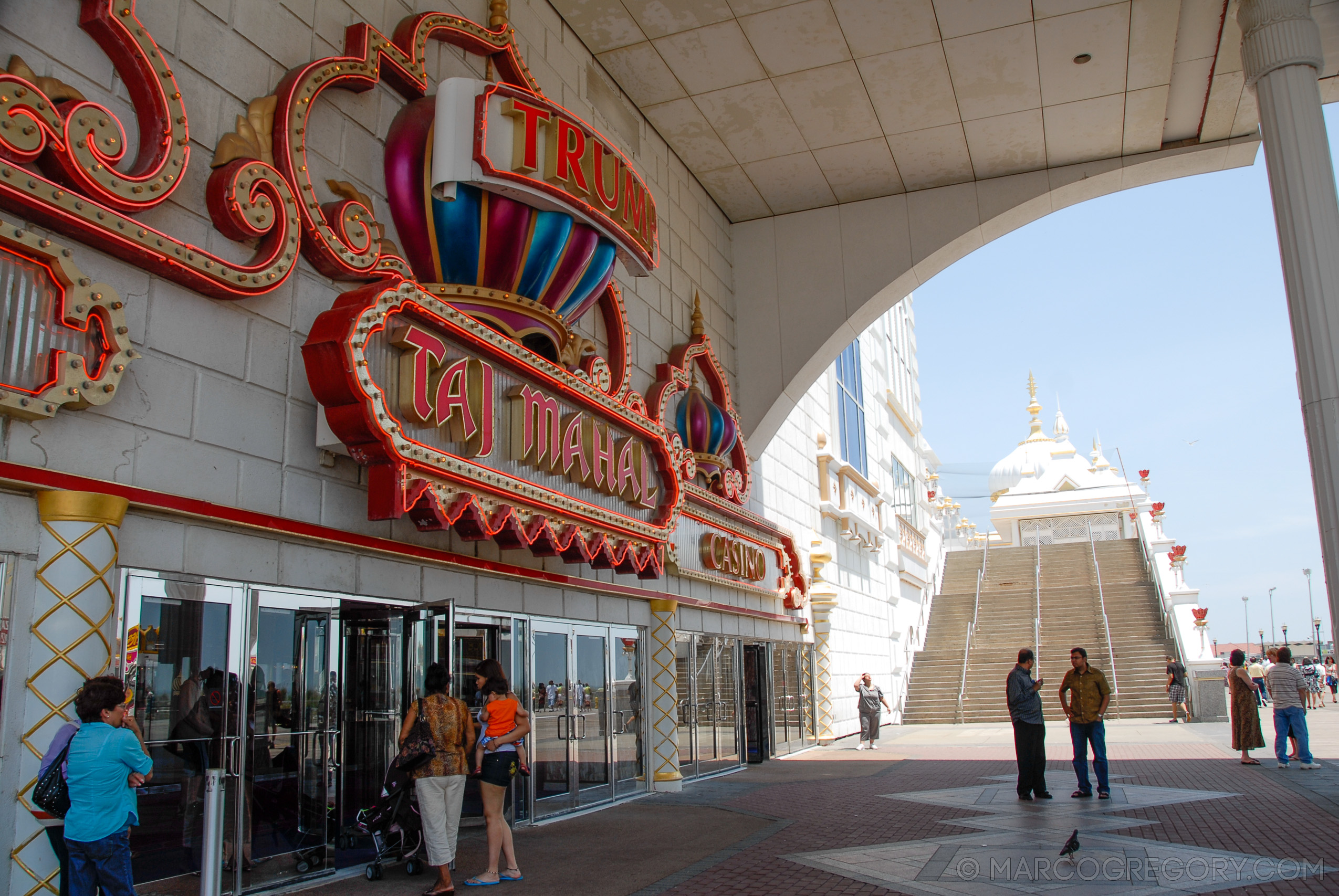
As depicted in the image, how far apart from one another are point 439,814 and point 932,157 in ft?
36.8

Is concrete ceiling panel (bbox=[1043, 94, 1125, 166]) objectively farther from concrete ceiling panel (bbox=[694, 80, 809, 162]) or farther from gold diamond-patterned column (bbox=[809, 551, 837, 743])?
gold diamond-patterned column (bbox=[809, 551, 837, 743])

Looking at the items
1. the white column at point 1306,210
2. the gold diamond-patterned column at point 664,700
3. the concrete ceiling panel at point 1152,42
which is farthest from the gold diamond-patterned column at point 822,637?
the white column at point 1306,210

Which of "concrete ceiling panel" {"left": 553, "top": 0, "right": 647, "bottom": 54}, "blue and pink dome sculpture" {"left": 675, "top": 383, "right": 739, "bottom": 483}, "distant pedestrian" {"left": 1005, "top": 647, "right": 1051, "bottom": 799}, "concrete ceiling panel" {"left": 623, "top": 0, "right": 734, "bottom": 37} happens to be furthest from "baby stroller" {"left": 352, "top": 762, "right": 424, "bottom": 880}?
"concrete ceiling panel" {"left": 623, "top": 0, "right": 734, "bottom": 37}

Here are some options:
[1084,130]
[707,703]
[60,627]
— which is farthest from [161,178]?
[1084,130]

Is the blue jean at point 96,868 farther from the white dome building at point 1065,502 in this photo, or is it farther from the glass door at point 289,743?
the white dome building at point 1065,502

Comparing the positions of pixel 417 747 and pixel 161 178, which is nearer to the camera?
pixel 161 178

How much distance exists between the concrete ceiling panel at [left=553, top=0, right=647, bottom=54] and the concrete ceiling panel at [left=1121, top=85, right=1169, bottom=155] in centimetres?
645

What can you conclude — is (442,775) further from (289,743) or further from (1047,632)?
(1047,632)

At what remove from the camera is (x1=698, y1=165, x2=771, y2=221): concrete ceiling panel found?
14.6 m

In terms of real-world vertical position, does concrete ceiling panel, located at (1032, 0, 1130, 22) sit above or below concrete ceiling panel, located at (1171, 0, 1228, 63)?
above

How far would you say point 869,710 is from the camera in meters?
17.0

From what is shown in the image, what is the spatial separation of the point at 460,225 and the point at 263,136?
1755 mm

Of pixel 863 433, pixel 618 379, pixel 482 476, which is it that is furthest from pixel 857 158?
pixel 863 433

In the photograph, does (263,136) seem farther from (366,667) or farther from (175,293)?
(366,667)
